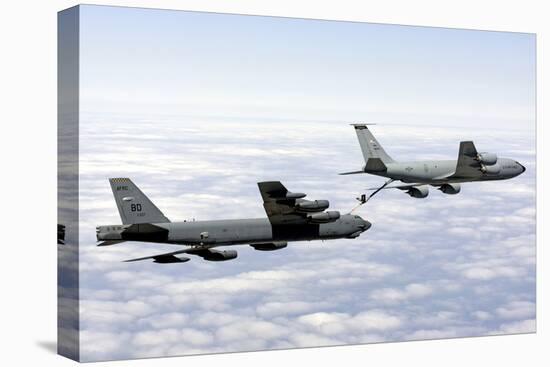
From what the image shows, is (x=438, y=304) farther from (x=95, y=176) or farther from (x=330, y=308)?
(x=95, y=176)

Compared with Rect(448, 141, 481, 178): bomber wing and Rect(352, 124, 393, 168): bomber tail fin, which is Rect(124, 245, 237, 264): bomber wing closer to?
Rect(352, 124, 393, 168): bomber tail fin

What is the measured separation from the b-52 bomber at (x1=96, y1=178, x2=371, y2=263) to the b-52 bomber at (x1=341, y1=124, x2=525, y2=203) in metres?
2.35

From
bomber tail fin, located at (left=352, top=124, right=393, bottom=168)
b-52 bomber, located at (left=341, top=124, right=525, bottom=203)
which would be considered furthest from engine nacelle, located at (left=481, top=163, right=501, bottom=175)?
bomber tail fin, located at (left=352, top=124, right=393, bottom=168)

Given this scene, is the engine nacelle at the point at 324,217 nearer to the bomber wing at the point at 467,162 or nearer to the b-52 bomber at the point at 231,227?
the b-52 bomber at the point at 231,227

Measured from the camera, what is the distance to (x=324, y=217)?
39.4 m

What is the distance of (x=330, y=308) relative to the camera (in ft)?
130

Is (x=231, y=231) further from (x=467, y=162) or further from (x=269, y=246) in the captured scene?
(x=467, y=162)

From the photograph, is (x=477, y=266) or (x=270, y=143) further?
(x=477, y=266)

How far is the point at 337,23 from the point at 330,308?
31.5ft

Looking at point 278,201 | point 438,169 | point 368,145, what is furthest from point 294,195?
point 438,169

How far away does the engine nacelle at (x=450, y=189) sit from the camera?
42.6 meters

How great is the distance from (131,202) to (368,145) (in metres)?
9.00

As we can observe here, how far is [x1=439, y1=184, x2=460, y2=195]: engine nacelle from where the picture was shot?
140 ft

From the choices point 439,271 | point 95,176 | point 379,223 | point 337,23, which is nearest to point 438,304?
point 439,271
